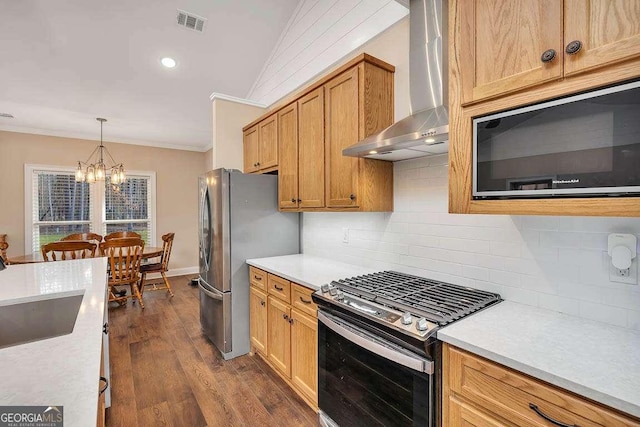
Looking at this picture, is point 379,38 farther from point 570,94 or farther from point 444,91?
point 570,94

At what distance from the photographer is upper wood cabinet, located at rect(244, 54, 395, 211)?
1.98 metres

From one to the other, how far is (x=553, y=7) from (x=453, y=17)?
392mm

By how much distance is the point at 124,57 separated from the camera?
3.40 metres

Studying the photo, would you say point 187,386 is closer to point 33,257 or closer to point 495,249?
point 495,249

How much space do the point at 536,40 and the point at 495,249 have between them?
0.97 meters

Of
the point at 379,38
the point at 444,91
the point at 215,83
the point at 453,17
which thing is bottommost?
the point at 444,91

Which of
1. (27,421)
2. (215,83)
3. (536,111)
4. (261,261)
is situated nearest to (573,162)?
(536,111)

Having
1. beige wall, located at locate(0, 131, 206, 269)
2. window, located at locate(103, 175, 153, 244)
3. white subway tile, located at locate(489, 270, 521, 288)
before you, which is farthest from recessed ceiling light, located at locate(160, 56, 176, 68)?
white subway tile, located at locate(489, 270, 521, 288)

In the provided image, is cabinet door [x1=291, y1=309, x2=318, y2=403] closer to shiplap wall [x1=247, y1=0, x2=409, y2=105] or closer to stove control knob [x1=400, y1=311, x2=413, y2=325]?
stove control knob [x1=400, y1=311, x2=413, y2=325]

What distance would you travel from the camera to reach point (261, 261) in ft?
8.81

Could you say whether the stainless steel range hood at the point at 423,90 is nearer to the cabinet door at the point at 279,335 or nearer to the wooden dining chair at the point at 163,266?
the cabinet door at the point at 279,335

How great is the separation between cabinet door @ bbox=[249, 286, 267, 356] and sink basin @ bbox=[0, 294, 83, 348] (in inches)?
50.0

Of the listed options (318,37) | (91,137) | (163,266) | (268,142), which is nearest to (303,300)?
(268,142)

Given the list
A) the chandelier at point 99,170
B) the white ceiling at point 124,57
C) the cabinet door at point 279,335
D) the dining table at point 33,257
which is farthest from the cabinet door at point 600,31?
the chandelier at point 99,170
